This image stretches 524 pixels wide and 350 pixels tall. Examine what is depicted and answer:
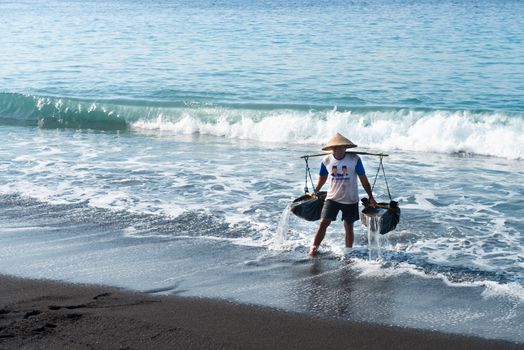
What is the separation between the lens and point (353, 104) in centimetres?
2044

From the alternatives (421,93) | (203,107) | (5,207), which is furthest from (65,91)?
(5,207)

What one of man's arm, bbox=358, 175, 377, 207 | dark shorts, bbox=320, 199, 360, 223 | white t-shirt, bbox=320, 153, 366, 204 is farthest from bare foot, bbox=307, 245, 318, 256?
man's arm, bbox=358, 175, 377, 207

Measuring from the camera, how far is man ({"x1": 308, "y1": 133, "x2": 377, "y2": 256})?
908 centimetres

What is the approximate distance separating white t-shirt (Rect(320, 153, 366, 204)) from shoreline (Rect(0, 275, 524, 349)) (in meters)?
2.15

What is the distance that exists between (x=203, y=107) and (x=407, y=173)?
8596 millimetres

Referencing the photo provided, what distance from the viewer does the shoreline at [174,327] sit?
21.7 feet

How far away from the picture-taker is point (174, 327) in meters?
6.95

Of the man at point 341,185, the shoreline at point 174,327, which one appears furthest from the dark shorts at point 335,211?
the shoreline at point 174,327

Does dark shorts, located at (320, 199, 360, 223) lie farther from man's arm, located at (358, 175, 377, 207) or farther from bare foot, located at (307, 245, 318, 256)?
bare foot, located at (307, 245, 318, 256)

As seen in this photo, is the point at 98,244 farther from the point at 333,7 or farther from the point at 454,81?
the point at 333,7

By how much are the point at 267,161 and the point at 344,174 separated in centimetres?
591

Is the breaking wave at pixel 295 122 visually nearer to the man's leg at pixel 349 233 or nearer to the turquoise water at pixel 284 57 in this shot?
the turquoise water at pixel 284 57

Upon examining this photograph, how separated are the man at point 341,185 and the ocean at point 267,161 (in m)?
0.40

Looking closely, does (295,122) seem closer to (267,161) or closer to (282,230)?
(267,161)
